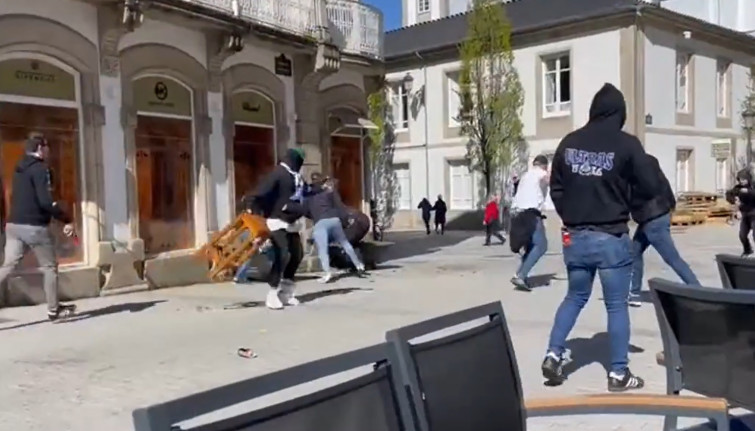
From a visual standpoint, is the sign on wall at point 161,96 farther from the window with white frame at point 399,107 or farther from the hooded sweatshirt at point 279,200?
the window with white frame at point 399,107

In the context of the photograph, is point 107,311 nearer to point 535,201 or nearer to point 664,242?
point 535,201

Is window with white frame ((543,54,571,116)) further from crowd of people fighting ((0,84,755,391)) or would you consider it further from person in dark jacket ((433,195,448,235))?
crowd of people fighting ((0,84,755,391))

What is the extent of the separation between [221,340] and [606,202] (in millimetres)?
4208

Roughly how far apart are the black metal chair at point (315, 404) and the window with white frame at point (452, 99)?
109 feet

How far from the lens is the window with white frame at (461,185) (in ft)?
116

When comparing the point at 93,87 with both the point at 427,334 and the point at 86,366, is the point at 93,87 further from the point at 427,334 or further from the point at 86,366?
the point at 427,334

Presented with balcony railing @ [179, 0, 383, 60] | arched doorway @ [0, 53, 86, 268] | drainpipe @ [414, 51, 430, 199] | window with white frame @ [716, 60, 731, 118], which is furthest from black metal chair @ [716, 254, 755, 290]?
window with white frame @ [716, 60, 731, 118]

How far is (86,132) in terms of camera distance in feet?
38.1

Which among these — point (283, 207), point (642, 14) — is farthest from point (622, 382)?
point (642, 14)

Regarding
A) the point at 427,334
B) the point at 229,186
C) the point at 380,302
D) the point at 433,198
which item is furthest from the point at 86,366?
the point at 433,198

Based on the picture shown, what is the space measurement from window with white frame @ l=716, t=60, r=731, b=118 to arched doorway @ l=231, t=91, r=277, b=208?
2570 cm

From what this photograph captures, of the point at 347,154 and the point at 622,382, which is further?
the point at 347,154

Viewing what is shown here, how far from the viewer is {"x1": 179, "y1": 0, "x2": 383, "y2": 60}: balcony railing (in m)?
14.1

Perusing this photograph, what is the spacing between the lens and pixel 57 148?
451 inches
